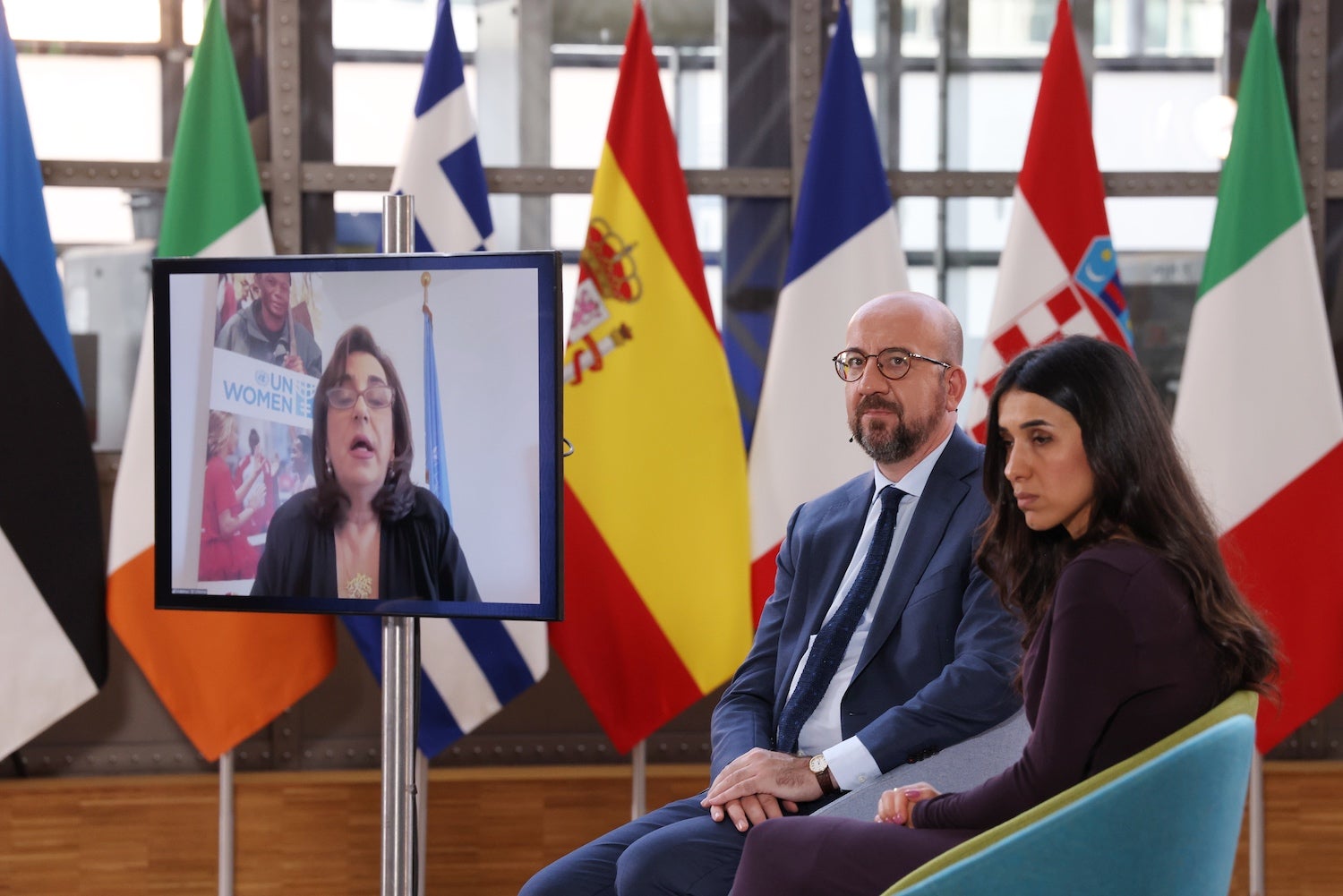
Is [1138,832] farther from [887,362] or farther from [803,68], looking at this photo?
[803,68]

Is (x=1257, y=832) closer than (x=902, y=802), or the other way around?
(x=902, y=802)

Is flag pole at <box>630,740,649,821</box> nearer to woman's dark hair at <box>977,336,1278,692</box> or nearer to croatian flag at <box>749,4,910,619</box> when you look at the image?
croatian flag at <box>749,4,910,619</box>

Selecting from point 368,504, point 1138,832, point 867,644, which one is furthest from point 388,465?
point 1138,832

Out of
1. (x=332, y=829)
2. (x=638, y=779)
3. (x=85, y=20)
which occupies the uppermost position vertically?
(x=85, y=20)

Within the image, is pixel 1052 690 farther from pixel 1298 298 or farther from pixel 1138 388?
pixel 1298 298

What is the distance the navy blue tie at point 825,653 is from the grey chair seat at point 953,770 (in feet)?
0.86

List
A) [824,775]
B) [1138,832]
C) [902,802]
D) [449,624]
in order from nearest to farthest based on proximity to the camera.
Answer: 1. [1138,832]
2. [902,802]
3. [824,775]
4. [449,624]

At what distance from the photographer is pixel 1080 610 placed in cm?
169

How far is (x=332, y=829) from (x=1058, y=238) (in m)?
2.60

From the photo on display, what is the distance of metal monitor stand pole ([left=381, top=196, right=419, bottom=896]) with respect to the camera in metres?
2.62

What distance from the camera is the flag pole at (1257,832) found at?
136 inches

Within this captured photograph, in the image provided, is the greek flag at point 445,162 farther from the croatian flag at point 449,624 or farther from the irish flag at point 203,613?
the irish flag at point 203,613

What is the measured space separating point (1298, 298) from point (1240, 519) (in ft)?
2.00

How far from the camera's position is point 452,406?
2504 millimetres
